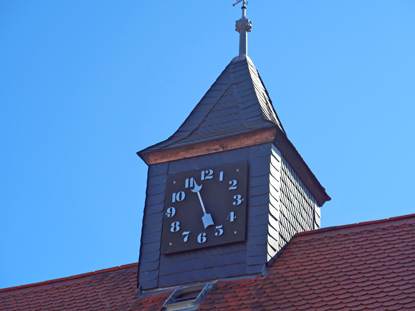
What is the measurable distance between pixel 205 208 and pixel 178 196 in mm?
667

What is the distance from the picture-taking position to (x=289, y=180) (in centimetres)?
1941

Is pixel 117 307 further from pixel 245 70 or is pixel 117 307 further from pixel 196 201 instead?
pixel 245 70

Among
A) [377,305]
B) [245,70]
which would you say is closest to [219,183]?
[245,70]

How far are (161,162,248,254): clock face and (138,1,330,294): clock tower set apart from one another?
17mm

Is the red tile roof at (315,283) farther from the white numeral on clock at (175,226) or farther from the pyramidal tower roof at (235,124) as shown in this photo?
the pyramidal tower roof at (235,124)

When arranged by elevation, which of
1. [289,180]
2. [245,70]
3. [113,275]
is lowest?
[113,275]

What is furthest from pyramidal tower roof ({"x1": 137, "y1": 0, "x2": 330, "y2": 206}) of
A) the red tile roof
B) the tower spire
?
the red tile roof

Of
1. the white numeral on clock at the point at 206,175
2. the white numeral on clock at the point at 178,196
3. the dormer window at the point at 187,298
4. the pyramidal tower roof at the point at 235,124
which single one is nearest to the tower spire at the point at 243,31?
the pyramidal tower roof at the point at 235,124

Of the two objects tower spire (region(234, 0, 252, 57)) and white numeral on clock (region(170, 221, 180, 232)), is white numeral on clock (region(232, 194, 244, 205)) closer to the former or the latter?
white numeral on clock (region(170, 221, 180, 232))

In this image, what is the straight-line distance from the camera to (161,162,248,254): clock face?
18156 mm

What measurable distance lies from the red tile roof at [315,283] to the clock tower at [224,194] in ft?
1.51

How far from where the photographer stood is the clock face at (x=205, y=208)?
59.6 ft

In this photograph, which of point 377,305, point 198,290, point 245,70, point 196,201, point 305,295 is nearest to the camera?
point 377,305

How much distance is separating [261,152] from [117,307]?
368 cm
